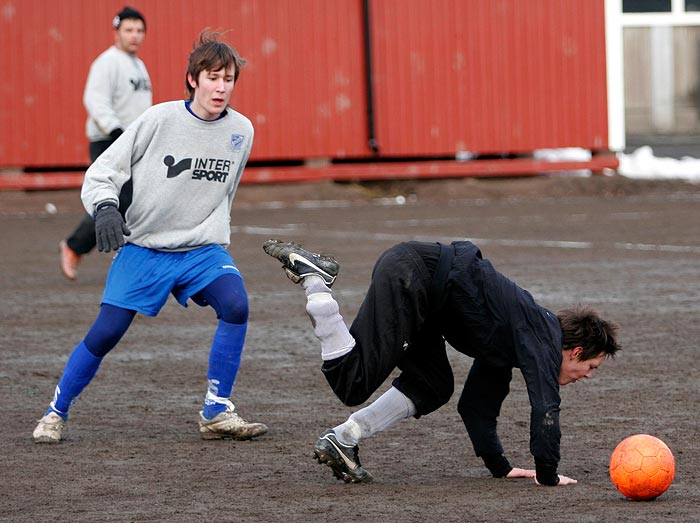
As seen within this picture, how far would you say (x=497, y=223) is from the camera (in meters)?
17.4

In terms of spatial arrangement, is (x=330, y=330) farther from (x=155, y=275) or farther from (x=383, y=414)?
(x=155, y=275)

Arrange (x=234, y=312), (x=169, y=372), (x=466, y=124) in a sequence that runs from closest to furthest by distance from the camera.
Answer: (x=234, y=312) < (x=169, y=372) < (x=466, y=124)

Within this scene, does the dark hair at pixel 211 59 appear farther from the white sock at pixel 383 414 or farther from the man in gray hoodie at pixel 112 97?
the man in gray hoodie at pixel 112 97

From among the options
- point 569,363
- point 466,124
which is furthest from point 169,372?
point 466,124

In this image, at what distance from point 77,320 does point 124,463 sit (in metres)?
4.13

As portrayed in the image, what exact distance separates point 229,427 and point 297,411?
0.69 meters

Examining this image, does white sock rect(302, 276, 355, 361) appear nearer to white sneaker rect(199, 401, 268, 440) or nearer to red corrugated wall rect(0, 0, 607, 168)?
white sneaker rect(199, 401, 268, 440)

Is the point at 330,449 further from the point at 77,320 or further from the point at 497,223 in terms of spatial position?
the point at 497,223

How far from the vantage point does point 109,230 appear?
5789mm

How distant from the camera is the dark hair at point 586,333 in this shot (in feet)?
16.9

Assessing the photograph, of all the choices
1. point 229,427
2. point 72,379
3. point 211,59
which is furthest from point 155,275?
point 211,59

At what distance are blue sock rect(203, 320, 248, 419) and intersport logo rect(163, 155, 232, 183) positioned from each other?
2.17 ft

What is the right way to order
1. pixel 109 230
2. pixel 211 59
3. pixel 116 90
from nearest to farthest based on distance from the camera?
pixel 109 230 < pixel 211 59 < pixel 116 90

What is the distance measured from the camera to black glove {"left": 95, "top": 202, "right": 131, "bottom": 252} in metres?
5.77
